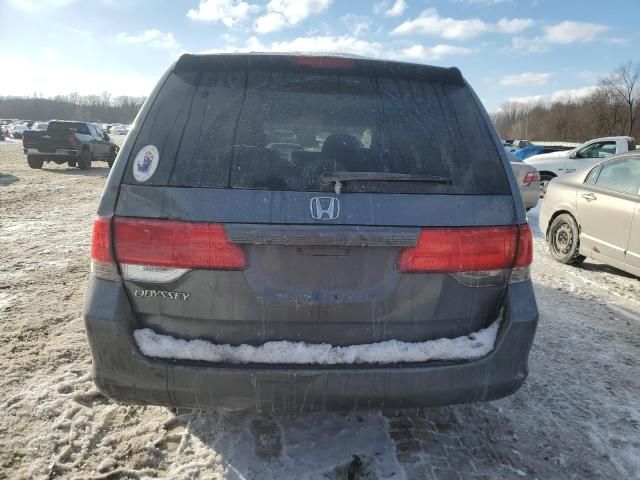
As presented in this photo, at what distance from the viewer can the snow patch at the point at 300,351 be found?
6.28ft

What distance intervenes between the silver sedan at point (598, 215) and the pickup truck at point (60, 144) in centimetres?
1786

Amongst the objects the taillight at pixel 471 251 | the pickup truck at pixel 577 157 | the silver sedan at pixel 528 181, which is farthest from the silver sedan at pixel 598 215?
the pickup truck at pixel 577 157

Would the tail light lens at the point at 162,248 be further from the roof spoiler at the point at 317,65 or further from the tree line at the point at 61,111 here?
the tree line at the point at 61,111

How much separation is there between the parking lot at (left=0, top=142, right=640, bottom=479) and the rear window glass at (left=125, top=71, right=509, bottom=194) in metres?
1.36

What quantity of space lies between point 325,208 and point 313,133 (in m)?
0.46

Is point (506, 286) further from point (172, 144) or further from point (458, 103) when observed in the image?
point (172, 144)

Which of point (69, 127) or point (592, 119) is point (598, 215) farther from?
point (592, 119)

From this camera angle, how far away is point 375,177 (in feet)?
6.35

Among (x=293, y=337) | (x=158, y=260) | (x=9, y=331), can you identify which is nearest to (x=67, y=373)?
(x=9, y=331)

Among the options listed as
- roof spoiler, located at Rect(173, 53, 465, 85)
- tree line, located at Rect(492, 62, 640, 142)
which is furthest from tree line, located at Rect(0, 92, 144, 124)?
roof spoiler, located at Rect(173, 53, 465, 85)

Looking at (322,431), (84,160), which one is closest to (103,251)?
(322,431)

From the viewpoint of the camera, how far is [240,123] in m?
2.01

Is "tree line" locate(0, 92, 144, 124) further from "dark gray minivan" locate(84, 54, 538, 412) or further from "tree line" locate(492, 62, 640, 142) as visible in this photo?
"dark gray minivan" locate(84, 54, 538, 412)

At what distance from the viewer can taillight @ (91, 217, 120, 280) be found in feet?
6.28
